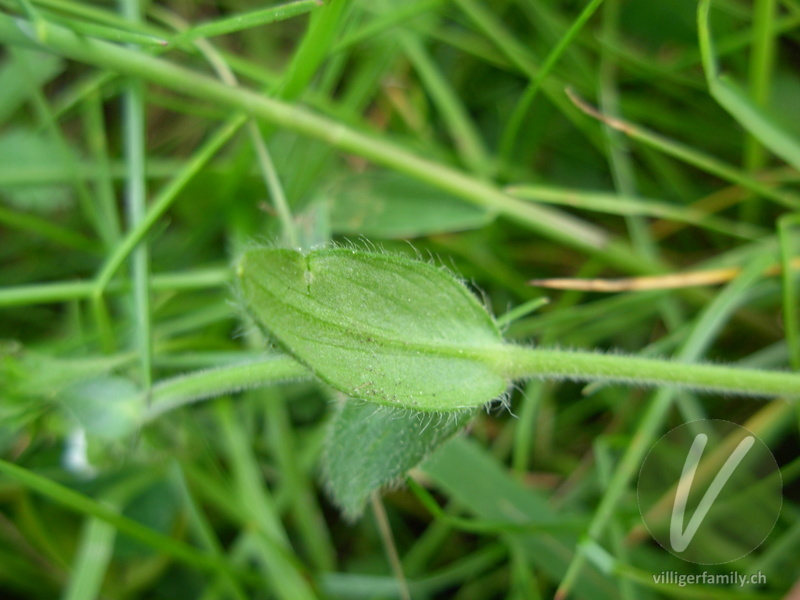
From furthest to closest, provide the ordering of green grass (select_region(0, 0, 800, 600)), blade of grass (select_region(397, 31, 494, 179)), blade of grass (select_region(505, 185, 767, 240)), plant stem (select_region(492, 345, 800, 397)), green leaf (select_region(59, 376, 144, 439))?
blade of grass (select_region(397, 31, 494, 179)) < blade of grass (select_region(505, 185, 767, 240)) < green grass (select_region(0, 0, 800, 600)) < green leaf (select_region(59, 376, 144, 439)) < plant stem (select_region(492, 345, 800, 397))

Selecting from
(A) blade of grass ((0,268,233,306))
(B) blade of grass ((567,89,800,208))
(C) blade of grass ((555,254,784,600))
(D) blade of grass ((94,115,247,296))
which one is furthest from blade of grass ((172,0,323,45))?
(C) blade of grass ((555,254,784,600))

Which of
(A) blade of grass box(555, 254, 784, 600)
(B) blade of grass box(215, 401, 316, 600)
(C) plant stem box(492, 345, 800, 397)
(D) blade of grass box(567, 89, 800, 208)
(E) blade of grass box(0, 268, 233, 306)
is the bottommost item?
(B) blade of grass box(215, 401, 316, 600)

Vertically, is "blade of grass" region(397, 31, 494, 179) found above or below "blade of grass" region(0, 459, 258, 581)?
above

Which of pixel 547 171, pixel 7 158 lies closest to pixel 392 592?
pixel 547 171

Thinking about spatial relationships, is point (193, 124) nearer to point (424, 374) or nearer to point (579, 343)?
point (579, 343)

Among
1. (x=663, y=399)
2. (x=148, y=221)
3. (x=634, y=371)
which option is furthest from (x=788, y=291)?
(x=148, y=221)

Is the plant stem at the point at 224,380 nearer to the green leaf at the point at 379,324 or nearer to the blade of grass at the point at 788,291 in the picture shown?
the green leaf at the point at 379,324

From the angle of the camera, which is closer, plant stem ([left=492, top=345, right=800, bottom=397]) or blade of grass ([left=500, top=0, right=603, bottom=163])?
plant stem ([left=492, top=345, right=800, bottom=397])

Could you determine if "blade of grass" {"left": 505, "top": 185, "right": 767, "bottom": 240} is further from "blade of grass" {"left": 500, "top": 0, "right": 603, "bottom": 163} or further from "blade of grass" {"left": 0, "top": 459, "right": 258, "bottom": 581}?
"blade of grass" {"left": 0, "top": 459, "right": 258, "bottom": 581}

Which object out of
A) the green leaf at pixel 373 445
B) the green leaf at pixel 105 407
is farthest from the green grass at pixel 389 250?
the green leaf at pixel 373 445
